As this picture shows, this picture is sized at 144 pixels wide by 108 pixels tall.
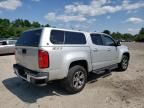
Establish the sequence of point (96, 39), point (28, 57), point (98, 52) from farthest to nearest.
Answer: point (96, 39)
point (98, 52)
point (28, 57)

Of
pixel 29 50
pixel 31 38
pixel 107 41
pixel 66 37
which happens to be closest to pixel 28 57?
pixel 29 50

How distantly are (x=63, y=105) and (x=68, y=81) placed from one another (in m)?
0.80

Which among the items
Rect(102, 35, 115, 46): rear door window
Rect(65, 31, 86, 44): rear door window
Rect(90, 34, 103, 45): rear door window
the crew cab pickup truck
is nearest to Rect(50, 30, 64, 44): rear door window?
the crew cab pickup truck

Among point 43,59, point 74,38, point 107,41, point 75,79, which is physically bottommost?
point 75,79

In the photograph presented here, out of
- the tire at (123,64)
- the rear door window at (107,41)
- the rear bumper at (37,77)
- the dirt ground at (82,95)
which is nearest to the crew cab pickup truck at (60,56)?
the rear bumper at (37,77)

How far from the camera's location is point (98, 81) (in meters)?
6.86

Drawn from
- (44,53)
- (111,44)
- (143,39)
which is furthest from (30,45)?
(143,39)

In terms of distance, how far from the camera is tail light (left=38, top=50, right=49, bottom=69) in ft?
15.0

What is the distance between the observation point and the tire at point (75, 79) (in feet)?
17.5

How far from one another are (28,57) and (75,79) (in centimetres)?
160

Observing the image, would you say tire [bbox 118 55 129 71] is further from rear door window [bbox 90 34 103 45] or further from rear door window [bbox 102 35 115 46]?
rear door window [bbox 90 34 103 45]

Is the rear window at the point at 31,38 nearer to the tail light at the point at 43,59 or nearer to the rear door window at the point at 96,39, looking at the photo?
the tail light at the point at 43,59

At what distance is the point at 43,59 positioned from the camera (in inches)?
181

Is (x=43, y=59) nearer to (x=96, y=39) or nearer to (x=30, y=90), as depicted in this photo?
(x=30, y=90)
